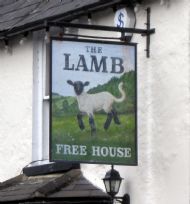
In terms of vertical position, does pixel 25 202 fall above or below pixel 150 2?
below

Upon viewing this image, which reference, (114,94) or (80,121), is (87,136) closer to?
(80,121)

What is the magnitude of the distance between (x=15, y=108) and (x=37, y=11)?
4.71 feet

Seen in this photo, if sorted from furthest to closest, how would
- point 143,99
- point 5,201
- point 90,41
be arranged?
point 5,201 → point 143,99 → point 90,41

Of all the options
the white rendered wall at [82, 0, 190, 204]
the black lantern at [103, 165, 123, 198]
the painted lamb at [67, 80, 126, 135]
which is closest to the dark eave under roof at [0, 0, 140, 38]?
the white rendered wall at [82, 0, 190, 204]

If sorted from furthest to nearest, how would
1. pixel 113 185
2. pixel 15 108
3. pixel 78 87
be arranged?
pixel 15 108, pixel 113 185, pixel 78 87

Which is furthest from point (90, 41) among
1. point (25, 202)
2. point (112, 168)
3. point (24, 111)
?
point (24, 111)

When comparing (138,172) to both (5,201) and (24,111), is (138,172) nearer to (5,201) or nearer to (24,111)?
(5,201)

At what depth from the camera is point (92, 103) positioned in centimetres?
1020

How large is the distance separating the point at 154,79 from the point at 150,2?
938 millimetres

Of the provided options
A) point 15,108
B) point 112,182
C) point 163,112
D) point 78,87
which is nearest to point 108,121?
point 78,87

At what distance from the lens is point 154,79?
10797 millimetres

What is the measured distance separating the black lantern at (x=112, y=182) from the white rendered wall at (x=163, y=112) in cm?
22

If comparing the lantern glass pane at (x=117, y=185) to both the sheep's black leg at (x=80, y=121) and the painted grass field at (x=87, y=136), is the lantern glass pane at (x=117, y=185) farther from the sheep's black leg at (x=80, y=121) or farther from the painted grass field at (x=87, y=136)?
the sheep's black leg at (x=80, y=121)

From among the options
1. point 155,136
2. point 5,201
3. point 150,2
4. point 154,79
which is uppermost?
point 150,2
